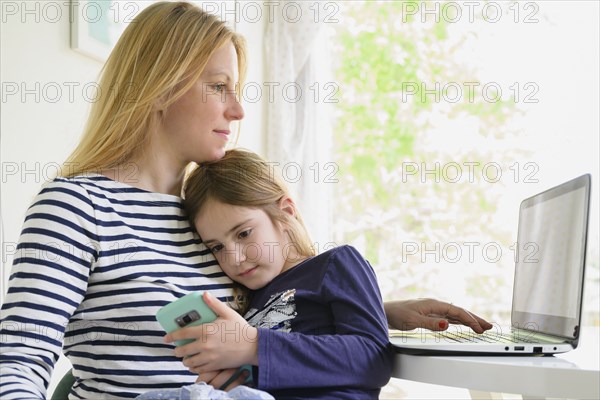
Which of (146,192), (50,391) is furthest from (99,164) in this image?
(50,391)

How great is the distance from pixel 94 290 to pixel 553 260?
31.6 inches

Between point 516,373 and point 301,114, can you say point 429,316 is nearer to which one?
point 516,373

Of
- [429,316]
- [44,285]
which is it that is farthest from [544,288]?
[44,285]

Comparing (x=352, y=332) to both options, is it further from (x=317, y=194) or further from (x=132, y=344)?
(x=317, y=194)

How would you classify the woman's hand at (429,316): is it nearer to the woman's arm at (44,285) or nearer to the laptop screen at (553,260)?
the laptop screen at (553,260)

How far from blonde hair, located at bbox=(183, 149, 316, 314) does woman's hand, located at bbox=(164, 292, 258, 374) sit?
244 millimetres

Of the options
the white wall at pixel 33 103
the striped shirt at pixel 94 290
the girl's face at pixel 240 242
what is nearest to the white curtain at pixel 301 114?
the white wall at pixel 33 103

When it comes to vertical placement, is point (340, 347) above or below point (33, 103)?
below

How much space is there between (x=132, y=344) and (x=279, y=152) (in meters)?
2.33

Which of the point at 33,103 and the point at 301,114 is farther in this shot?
the point at 301,114

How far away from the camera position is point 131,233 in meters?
1.22

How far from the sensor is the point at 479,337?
1.29 m

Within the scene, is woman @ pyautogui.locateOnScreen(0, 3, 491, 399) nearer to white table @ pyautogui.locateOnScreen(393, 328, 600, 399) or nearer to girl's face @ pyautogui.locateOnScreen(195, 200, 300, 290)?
girl's face @ pyautogui.locateOnScreen(195, 200, 300, 290)

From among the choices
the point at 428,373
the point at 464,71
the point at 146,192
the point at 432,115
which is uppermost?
the point at 464,71
